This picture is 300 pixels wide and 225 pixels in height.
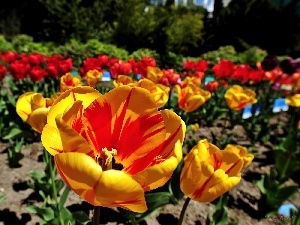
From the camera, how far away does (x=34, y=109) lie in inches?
57.6

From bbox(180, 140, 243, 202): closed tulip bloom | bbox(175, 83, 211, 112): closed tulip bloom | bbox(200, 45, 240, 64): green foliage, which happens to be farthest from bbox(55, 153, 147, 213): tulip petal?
bbox(200, 45, 240, 64): green foliage

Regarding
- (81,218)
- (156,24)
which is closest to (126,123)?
(81,218)

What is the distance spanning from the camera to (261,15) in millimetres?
20969

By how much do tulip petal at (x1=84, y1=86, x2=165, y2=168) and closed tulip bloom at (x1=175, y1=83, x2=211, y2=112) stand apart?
1.51m

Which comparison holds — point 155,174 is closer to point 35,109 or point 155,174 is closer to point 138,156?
point 138,156

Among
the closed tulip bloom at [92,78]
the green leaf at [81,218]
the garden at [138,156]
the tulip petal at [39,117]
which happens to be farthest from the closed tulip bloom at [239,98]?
the tulip petal at [39,117]

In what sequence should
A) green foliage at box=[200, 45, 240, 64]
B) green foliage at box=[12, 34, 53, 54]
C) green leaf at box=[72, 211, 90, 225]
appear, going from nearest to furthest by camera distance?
1. green leaf at box=[72, 211, 90, 225]
2. green foliage at box=[12, 34, 53, 54]
3. green foliage at box=[200, 45, 240, 64]

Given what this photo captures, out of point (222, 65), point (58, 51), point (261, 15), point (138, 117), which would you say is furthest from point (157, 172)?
point (261, 15)

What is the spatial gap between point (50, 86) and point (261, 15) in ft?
63.1

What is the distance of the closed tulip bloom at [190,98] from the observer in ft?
7.85

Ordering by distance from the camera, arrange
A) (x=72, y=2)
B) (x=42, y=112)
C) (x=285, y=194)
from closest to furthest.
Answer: (x=42, y=112)
(x=285, y=194)
(x=72, y=2)

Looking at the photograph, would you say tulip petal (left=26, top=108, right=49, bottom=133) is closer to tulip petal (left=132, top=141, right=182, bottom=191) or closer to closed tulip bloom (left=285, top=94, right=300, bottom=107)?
tulip petal (left=132, top=141, right=182, bottom=191)

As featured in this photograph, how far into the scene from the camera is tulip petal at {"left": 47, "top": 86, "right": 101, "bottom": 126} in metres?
0.81

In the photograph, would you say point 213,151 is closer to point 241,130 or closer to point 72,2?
point 241,130
